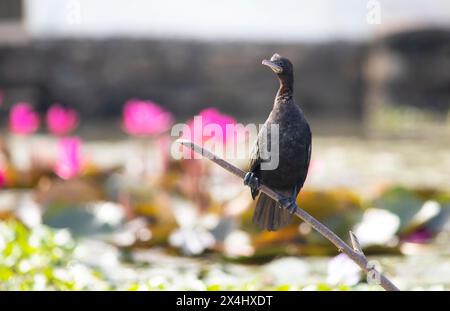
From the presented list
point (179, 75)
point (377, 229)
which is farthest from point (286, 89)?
point (179, 75)

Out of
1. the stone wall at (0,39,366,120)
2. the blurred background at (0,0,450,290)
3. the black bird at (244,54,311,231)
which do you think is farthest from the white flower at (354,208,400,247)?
the stone wall at (0,39,366,120)

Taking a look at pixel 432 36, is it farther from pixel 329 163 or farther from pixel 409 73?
pixel 329 163

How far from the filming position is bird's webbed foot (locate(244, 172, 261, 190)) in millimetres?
841

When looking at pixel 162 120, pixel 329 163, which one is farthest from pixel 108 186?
pixel 329 163

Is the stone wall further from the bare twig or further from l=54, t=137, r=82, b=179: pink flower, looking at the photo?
the bare twig

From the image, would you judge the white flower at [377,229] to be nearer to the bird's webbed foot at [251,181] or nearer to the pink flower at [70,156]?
the pink flower at [70,156]

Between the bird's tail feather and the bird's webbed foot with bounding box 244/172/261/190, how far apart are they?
32 millimetres

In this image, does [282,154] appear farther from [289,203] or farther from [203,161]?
[203,161]

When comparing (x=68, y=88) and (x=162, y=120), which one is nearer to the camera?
(x=162, y=120)

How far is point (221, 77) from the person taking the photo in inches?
295

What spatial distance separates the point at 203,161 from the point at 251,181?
212 centimetres

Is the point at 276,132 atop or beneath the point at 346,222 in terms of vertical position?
beneath

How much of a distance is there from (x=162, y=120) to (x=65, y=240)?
92 cm

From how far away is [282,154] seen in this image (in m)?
0.85
